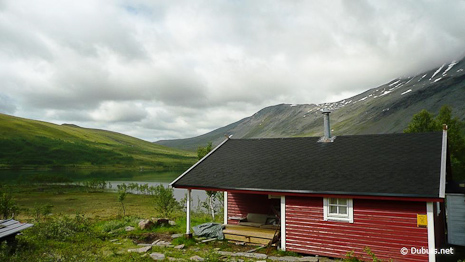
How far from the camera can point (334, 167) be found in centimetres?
1363

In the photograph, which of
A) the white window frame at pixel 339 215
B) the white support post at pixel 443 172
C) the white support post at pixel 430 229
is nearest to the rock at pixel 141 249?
the white window frame at pixel 339 215

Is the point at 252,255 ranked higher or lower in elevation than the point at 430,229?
lower

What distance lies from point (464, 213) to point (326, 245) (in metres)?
7.66

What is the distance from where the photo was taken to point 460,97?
140m

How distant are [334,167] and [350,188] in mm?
2008

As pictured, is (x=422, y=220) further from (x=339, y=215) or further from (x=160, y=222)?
(x=160, y=222)

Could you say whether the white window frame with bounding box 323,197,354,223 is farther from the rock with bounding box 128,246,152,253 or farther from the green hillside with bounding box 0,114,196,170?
the green hillside with bounding box 0,114,196,170

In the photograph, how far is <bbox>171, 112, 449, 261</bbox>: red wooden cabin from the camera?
10.8 meters

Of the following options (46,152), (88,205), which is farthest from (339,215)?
(46,152)

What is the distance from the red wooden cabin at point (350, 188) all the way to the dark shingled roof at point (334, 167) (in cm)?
3

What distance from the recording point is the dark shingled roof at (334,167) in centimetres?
1148

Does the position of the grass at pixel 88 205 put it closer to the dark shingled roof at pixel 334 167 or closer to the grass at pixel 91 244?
the grass at pixel 91 244

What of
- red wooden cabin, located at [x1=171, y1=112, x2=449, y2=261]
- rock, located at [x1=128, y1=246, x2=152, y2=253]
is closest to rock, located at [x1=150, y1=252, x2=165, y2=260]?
rock, located at [x1=128, y1=246, x2=152, y2=253]

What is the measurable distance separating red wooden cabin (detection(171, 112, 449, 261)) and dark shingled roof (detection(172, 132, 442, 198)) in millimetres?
33
